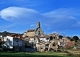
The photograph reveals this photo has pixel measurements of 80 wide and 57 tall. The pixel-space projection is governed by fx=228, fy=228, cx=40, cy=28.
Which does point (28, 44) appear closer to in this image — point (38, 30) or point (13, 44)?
point (13, 44)

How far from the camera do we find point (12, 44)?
101125 mm


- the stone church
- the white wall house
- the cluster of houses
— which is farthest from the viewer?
the stone church

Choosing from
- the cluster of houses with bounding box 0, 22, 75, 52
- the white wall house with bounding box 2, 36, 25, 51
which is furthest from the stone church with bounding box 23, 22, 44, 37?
the white wall house with bounding box 2, 36, 25, 51

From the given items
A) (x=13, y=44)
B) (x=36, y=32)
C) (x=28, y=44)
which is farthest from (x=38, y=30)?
(x=13, y=44)

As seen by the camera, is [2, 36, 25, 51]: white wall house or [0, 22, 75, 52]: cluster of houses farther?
[0, 22, 75, 52]: cluster of houses

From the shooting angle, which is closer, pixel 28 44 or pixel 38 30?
pixel 28 44

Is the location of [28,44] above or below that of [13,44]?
above

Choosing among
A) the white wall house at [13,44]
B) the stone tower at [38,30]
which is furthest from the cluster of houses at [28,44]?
the stone tower at [38,30]

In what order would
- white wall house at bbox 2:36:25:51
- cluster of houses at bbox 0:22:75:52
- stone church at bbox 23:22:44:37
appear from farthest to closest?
stone church at bbox 23:22:44:37 < cluster of houses at bbox 0:22:75:52 < white wall house at bbox 2:36:25:51

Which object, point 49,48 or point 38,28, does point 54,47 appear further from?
point 38,28

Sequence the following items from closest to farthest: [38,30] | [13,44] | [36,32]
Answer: [13,44] < [38,30] < [36,32]

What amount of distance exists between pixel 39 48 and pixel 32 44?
1080 centimetres

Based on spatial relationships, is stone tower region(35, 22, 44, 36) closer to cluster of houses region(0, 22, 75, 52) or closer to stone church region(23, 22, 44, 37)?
stone church region(23, 22, 44, 37)

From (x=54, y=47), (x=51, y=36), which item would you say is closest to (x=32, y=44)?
(x=54, y=47)
